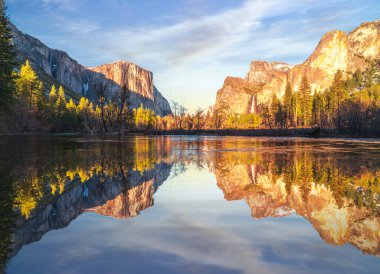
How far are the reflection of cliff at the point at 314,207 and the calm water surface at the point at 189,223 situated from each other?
2 centimetres

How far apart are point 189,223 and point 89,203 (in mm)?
2736

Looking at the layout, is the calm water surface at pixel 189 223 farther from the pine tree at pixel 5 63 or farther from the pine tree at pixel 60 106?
the pine tree at pixel 60 106

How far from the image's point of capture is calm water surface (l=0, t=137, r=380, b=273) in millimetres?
4180

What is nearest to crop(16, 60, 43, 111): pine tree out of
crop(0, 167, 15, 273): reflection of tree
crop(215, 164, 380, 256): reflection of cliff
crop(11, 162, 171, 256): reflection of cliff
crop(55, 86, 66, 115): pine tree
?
crop(55, 86, 66, 115): pine tree

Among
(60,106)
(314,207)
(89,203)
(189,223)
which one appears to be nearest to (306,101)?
(60,106)

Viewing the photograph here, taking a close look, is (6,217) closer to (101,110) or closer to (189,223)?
(189,223)

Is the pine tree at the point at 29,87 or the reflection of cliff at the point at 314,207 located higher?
the pine tree at the point at 29,87

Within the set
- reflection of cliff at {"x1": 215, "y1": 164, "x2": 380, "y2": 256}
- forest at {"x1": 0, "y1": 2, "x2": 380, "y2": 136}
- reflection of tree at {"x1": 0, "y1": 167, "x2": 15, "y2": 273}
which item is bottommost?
reflection of cliff at {"x1": 215, "y1": 164, "x2": 380, "y2": 256}

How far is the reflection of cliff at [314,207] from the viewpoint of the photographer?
5381mm

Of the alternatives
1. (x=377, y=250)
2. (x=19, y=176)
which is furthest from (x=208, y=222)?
(x=19, y=176)

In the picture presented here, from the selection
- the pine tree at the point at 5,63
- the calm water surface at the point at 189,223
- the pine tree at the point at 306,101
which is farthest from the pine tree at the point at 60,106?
the calm water surface at the point at 189,223

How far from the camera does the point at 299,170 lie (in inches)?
505

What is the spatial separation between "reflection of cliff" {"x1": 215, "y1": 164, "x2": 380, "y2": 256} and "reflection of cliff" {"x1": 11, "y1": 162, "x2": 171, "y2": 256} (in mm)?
2362

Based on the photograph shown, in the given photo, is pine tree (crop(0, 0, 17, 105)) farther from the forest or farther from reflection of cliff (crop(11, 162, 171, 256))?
reflection of cliff (crop(11, 162, 171, 256))
